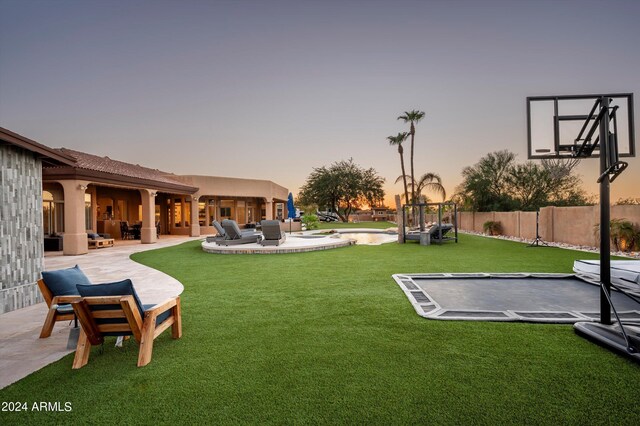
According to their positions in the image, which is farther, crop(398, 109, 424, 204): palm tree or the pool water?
crop(398, 109, 424, 204): palm tree

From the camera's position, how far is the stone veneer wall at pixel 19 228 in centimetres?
512

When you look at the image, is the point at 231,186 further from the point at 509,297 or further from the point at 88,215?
the point at 509,297

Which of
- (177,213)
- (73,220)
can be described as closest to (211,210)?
(177,213)

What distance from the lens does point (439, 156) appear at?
2988 centimetres

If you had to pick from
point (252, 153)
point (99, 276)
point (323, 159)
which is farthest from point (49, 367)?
point (323, 159)

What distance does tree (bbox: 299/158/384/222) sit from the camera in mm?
41625

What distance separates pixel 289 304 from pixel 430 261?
602 cm

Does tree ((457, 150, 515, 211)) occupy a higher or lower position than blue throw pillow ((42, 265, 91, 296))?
higher

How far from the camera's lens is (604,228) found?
3736 millimetres

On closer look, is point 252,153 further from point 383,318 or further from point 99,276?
point 383,318

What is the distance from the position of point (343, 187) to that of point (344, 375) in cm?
3949

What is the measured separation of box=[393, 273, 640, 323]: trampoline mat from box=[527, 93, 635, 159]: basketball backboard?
2.38m

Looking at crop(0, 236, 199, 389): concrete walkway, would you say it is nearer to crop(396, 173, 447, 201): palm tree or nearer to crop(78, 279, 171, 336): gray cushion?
crop(78, 279, 171, 336): gray cushion

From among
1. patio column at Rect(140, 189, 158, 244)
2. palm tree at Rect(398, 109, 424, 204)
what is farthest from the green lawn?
palm tree at Rect(398, 109, 424, 204)
